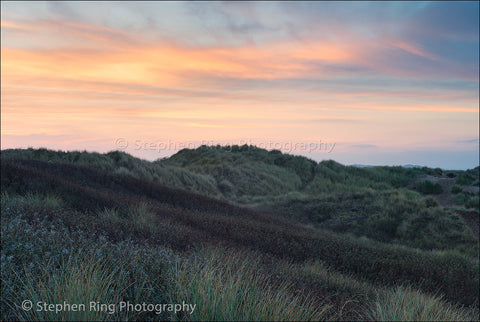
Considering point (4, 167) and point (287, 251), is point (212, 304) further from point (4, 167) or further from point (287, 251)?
point (4, 167)

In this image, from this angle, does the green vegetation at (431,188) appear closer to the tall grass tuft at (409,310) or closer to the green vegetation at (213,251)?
the green vegetation at (213,251)

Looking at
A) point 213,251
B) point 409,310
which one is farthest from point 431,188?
point 409,310

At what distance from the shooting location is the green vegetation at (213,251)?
2559 millimetres

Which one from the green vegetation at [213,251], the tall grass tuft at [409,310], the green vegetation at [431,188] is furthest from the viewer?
the green vegetation at [431,188]

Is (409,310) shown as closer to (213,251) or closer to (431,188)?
(213,251)

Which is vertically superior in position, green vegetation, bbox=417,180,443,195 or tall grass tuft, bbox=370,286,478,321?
green vegetation, bbox=417,180,443,195

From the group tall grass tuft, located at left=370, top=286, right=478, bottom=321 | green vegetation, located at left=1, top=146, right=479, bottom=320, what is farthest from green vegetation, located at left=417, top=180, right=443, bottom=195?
tall grass tuft, located at left=370, top=286, right=478, bottom=321

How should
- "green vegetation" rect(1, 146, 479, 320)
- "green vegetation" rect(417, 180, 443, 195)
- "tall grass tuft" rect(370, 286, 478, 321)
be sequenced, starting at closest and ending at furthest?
"green vegetation" rect(1, 146, 479, 320), "tall grass tuft" rect(370, 286, 478, 321), "green vegetation" rect(417, 180, 443, 195)

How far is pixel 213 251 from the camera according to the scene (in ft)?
16.0

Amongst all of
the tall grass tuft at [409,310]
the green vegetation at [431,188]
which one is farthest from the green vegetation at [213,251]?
the green vegetation at [431,188]

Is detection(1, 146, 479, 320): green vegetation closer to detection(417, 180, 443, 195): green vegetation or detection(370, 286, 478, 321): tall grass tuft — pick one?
detection(370, 286, 478, 321): tall grass tuft

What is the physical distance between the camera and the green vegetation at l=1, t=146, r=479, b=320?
256cm

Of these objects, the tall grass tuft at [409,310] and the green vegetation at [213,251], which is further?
the tall grass tuft at [409,310]

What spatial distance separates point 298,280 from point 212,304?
2468 millimetres
